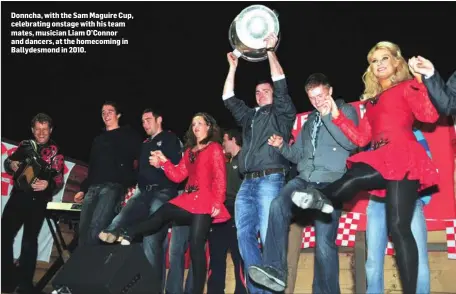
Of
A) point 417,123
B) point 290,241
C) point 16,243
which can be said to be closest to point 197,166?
point 290,241

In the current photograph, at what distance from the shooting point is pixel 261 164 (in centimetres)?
423

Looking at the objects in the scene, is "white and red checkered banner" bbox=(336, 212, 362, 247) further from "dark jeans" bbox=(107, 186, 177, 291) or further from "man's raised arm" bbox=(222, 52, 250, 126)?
"dark jeans" bbox=(107, 186, 177, 291)

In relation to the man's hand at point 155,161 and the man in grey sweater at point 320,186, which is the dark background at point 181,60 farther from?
the man in grey sweater at point 320,186

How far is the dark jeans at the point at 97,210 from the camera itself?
16.3 feet

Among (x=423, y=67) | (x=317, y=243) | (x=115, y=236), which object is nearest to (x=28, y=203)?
(x=115, y=236)

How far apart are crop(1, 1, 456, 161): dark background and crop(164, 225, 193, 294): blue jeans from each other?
433 cm

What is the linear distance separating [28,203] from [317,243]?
3.18m

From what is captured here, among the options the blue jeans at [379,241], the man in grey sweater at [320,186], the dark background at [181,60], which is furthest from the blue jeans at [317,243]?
the dark background at [181,60]

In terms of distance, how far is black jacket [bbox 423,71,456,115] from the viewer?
10.2 feet

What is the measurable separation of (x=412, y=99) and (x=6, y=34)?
7173mm

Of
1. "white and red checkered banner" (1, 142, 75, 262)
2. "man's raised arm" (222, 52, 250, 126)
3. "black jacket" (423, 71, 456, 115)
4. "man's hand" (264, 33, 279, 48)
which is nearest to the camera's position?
"black jacket" (423, 71, 456, 115)

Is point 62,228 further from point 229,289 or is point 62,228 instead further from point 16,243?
point 229,289

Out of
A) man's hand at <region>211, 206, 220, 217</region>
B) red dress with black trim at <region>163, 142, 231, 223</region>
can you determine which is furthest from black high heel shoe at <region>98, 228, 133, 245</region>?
man's hand at <region>211, 206, 220, 217</region>

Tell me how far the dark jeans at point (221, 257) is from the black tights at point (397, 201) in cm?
189
